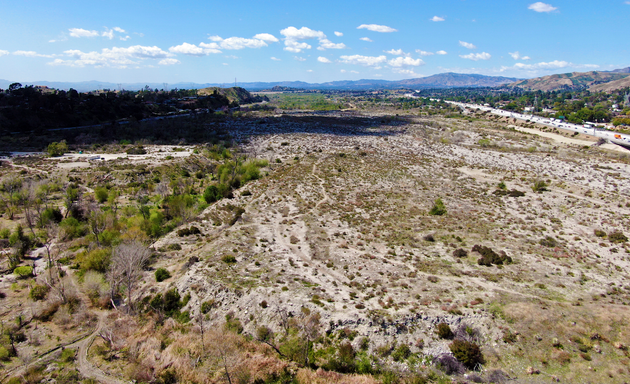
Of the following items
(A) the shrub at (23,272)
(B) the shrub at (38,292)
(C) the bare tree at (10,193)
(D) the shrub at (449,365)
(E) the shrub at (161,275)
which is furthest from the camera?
(C) the bare tree at (10,193)

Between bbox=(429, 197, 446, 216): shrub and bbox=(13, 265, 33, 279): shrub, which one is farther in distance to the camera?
bbox=(429, 197, 446, 216): shrub

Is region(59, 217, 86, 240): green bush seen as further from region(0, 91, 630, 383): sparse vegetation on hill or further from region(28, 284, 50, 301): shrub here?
region(28, 284, 50, 301): shrub

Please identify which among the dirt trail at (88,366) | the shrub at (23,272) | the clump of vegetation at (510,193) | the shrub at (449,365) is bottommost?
the dirt trail at (88,366)

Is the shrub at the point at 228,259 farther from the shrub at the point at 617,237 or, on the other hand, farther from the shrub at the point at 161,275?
the shrub at the point at 617,237

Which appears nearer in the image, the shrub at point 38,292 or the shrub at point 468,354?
the shrub at point 468,354

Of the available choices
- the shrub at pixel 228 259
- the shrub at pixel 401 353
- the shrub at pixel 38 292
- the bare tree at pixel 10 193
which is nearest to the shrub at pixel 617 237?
the shrub at pixel 401 353

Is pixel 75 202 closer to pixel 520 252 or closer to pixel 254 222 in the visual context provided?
pixel 254 222

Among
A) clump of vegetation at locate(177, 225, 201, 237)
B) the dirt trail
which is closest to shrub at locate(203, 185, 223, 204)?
clump of vegetation at locate(177, 225, 201, 237)
